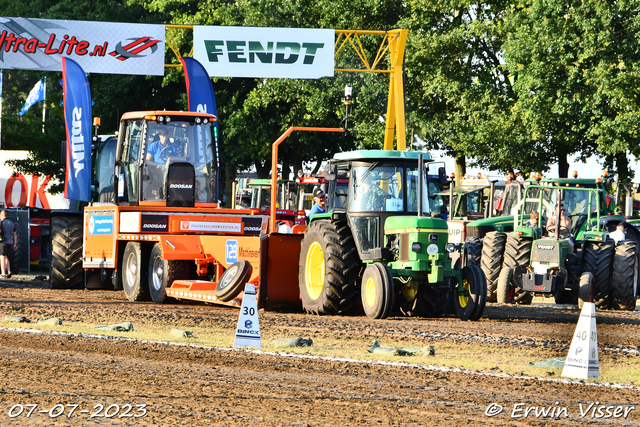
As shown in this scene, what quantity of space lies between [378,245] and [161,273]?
4004 millimetres

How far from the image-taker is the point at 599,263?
17.0m

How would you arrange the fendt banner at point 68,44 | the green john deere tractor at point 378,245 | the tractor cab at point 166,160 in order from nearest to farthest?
the green john deere tractor at point 378,245, the tractor cab at point 166,160, the fendt banner at point 68,44

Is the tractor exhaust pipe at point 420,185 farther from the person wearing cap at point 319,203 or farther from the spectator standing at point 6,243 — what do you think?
the spectator standing at point 6,243

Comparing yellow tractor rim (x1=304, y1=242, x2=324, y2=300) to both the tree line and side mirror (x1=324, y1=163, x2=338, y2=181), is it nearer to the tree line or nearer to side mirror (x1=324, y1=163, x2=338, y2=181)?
side mirror (x1=324, y1=163, x2=338, y2=181)

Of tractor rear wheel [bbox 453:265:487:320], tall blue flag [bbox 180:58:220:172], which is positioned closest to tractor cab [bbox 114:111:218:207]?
tall blue flag [bbox 180:58:220:172]

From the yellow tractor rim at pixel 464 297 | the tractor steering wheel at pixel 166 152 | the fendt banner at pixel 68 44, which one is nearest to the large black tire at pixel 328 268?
the yellow tractor rim at pixel 464 297

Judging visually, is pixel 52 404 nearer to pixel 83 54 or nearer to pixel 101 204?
pixel 101 204

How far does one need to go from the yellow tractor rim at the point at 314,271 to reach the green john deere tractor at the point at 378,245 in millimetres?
15

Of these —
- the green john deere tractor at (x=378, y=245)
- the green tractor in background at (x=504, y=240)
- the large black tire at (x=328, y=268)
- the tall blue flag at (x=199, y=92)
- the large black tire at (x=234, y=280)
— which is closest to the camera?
the green john deere tractor at (x=378, y=245)

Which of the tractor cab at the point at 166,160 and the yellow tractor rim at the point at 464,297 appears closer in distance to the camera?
the yellow tractor rim at the point at 464,297

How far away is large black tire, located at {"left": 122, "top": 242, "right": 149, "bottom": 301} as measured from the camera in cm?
1620

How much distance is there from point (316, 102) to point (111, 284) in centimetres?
1621

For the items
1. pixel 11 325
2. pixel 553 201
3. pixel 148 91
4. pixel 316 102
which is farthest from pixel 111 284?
pixel 148 91

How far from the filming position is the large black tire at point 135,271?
16.2 metres
